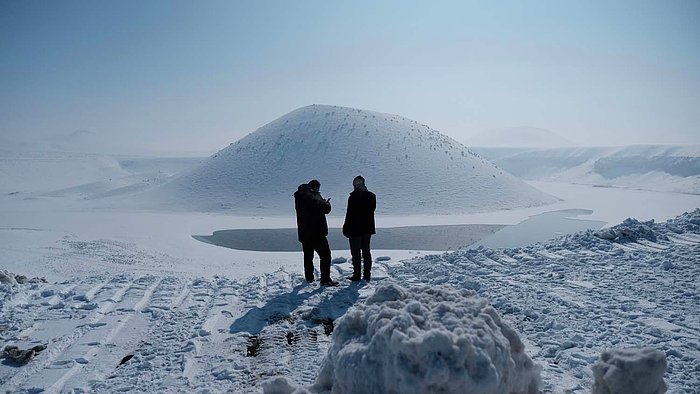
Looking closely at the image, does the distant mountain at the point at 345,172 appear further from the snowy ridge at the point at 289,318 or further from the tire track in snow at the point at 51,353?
the tire track in snow at the point at 51,353

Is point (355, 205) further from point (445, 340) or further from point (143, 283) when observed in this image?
point (445, 340)

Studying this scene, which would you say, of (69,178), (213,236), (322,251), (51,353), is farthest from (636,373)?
(69,178)

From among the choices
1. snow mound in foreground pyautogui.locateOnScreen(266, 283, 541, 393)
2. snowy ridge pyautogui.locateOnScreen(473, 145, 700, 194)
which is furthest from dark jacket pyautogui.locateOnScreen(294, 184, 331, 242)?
snowy ridge pyautogui.locateOnScreen(473, 145, 700, 194)

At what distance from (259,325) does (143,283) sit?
313 cm

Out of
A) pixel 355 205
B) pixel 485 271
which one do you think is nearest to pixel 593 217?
pixel 485 271

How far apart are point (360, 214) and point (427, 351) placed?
16.0 feet

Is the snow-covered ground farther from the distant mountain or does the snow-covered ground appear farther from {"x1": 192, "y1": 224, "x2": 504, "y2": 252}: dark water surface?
the distant mountain

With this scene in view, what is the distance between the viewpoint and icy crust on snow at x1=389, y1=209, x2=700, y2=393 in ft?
14.2

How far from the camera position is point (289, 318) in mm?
5859

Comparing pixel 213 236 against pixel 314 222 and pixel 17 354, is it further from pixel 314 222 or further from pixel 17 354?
pixel 17 354

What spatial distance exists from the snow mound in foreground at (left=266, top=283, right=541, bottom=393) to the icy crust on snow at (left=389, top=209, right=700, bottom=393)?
122 centimetres

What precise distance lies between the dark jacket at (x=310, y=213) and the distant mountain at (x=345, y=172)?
1605 centimetres

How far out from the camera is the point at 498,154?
11469cm

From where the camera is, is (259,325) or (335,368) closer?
(335,368)
